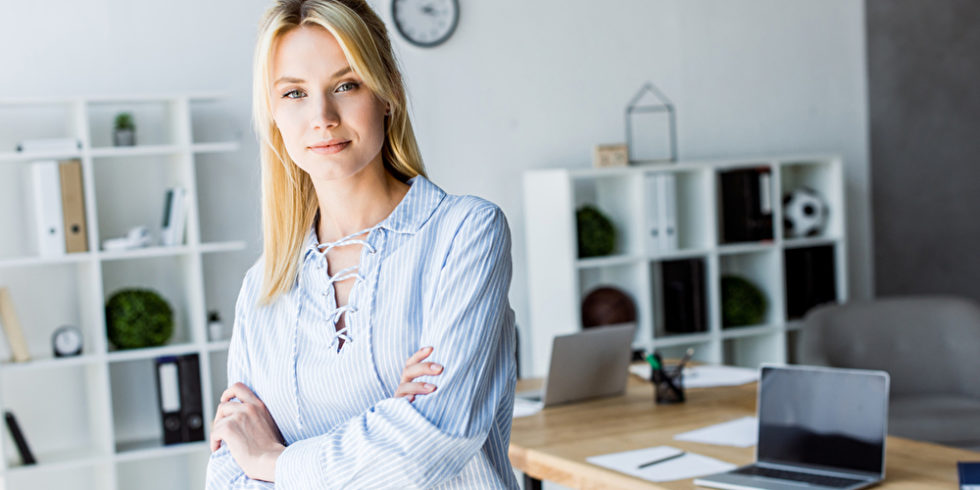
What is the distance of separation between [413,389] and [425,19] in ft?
11.0

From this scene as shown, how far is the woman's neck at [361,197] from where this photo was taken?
141 cm

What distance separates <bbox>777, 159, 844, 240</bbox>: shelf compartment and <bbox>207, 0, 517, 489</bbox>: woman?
3683mm

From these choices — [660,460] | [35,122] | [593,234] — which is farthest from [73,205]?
[660,460]

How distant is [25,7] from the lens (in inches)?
150

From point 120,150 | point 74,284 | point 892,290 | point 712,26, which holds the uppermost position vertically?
point 712,26

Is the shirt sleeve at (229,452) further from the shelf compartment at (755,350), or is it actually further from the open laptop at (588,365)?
the shelf compartment at (755,350)

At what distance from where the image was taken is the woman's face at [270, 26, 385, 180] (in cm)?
132

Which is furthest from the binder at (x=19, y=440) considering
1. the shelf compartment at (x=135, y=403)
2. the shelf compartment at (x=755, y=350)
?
the shelf compartment at (x=755, y=350)

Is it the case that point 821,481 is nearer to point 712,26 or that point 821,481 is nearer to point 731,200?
point 731,200

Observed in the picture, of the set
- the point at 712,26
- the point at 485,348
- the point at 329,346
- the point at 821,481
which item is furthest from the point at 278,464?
the point at 712,26

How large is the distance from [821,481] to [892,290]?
4204 millimetres

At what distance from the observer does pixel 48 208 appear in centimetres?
359

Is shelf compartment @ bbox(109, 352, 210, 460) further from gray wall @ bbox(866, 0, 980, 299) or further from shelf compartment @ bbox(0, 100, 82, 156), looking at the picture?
gray wall @ bbox(866, 0, 980, 299)

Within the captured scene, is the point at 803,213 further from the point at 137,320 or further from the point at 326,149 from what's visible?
the point at 326,149
